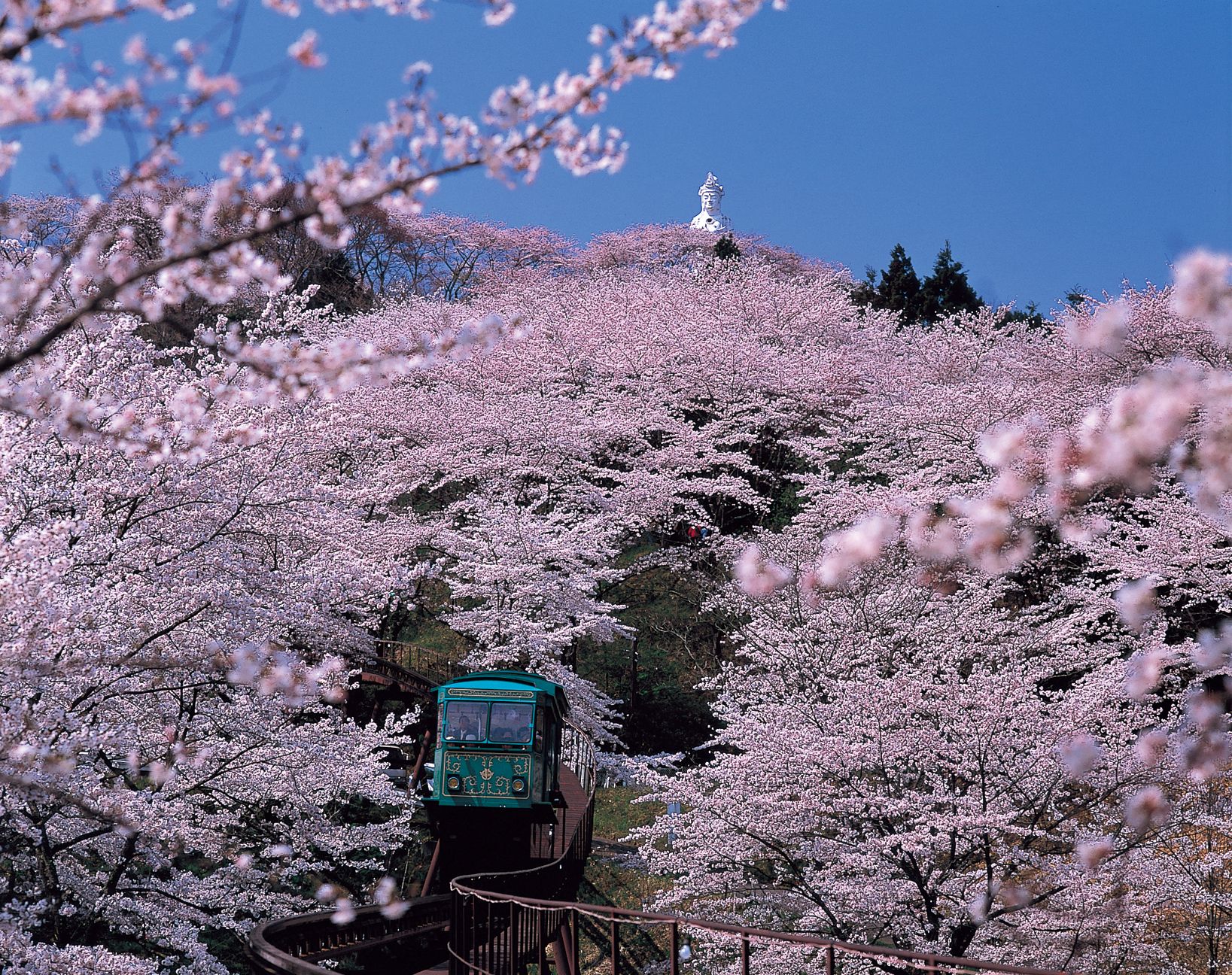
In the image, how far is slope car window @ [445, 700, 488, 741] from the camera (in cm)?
1453

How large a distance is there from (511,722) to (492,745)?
41cm

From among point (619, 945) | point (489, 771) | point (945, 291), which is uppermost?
point (945, 291)

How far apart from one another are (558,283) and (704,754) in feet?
83.3

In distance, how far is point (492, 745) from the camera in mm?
14438

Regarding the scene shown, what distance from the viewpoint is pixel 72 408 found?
375 cm

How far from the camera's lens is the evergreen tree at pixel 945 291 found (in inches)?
1400

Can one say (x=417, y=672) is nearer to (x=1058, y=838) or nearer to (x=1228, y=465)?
(x=1058, y=838)

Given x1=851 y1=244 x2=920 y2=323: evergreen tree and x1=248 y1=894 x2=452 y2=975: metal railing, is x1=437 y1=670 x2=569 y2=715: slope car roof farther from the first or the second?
x1=851 y1=244 x2=920 y2=323: evergreen tree

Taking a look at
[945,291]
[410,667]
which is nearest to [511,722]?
[410,667]

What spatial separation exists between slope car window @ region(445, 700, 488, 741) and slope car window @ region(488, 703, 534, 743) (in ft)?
0.36

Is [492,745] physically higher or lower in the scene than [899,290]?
lower

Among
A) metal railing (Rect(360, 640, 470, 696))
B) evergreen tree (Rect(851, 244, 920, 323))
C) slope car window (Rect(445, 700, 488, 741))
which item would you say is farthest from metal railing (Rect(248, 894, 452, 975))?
evergreen tree (Rect(851, 244, 920, 323))

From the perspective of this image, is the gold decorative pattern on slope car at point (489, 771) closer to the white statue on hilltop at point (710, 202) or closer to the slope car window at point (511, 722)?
the slope car window at point (511, 722)

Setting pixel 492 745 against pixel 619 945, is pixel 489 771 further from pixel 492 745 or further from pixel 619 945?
pixel 619 945
